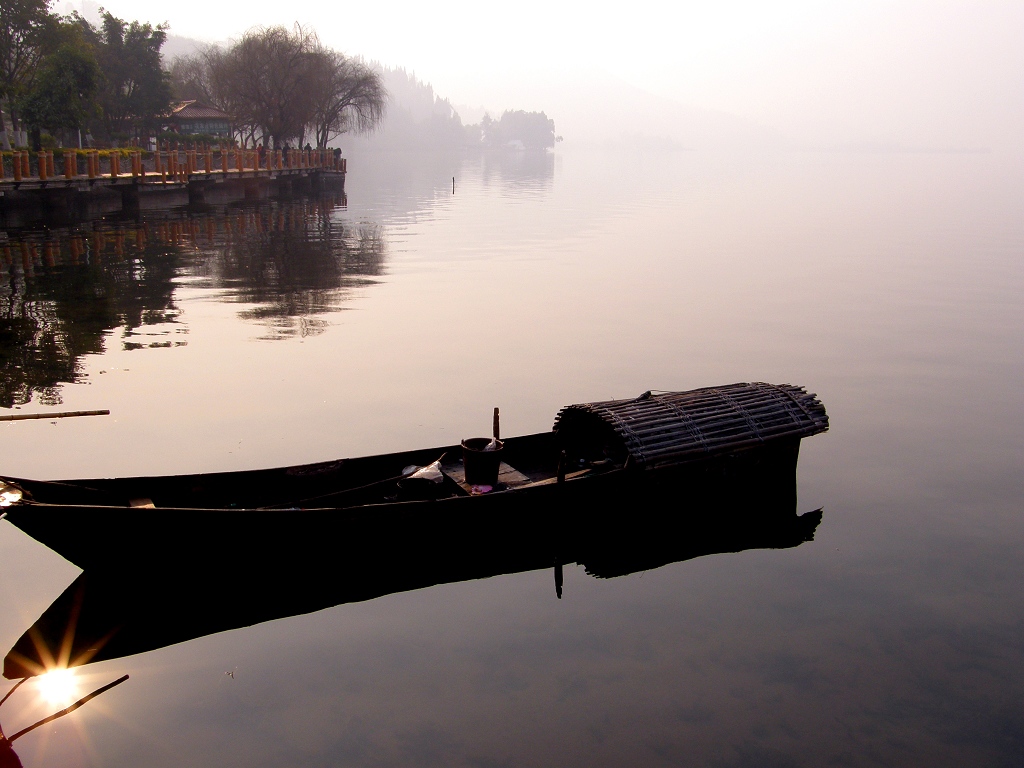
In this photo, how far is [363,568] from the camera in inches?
387

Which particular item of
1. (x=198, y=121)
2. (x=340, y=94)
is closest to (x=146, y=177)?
(x=340, y=94)

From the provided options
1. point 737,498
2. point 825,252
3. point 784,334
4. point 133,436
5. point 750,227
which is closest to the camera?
point 737,498

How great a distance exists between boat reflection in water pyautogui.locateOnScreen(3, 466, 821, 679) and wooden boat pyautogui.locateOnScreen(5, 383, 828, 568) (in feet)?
0.22

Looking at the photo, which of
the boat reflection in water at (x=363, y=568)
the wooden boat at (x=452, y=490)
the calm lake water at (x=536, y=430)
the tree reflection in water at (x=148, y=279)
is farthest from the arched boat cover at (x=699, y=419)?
the tree reflection in water at (x=148, y=279)

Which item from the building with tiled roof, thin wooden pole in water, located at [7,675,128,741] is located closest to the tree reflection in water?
thin wooden pole in water, located at [7,675,128,741]

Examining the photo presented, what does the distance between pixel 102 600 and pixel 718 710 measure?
20.4 feet

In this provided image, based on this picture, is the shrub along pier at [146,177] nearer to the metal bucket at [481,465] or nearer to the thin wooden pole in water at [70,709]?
the metal bucket at [481,465]

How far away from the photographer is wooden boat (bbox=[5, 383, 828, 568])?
8695 mm

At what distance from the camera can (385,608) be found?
939 centimetres

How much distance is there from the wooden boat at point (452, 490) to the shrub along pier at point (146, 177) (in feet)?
96.0

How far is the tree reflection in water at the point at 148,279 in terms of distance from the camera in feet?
59.3

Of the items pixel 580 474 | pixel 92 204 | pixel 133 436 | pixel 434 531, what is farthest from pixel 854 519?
pixel 92 204

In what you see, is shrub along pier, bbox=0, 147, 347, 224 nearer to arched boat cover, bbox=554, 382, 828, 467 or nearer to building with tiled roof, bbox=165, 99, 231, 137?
building with tiled roof, bbox=165, 99, 231, 137

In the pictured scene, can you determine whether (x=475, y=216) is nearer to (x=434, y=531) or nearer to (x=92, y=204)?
(x=92, y=204)
